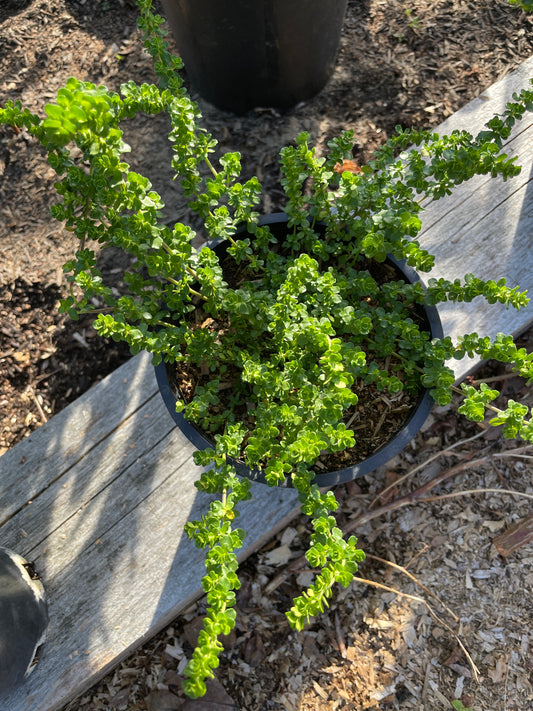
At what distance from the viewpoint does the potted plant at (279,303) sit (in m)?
1.27

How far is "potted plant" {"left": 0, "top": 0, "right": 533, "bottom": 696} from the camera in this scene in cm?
127

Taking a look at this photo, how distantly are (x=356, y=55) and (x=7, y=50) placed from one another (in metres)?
2.04

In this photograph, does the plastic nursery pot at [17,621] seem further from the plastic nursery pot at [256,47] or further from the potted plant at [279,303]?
the plastic nursery pot at [256,47]

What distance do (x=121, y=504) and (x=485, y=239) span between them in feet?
5.80

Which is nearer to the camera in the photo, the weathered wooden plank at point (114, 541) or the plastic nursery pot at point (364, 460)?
the plastic nursery pot at point (364, 460)

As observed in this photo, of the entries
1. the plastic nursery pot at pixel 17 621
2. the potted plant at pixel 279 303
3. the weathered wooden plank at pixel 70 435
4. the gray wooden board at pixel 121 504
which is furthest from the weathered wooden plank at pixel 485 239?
the plastic nursery pot at pixel 17 621

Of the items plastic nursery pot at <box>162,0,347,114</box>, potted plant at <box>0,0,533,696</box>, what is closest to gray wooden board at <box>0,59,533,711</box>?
potted plant at <box>0,0,533,696</box>

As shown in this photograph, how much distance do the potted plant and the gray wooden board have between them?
0.34m

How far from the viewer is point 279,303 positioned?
1.42 meters

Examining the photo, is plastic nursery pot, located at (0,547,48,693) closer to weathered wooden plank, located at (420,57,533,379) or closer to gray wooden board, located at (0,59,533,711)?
gray wooden board, located at (0,59,533,711)

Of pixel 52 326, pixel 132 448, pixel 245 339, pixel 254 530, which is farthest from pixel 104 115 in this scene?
pixel 52 326

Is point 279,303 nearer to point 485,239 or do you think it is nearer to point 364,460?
point 364,460

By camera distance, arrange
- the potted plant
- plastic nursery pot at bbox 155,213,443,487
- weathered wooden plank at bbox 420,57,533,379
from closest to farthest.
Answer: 1. the potted plant
2. plastic nursery pot at bbox 155,213,443,487
3. weathered wooden plank at bbox 420,57,533,379

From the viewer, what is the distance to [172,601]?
72.9 inches
